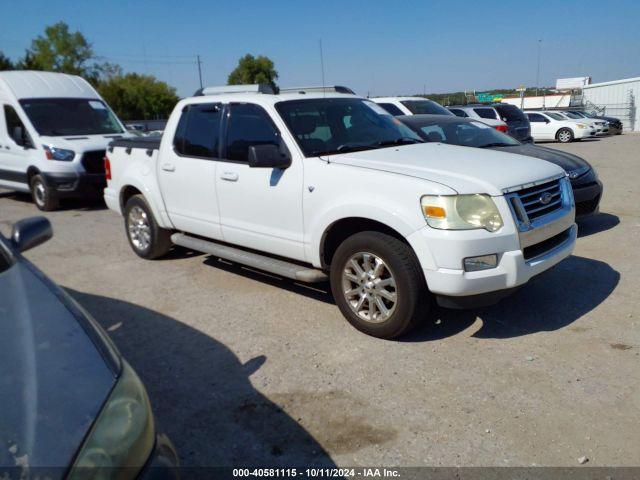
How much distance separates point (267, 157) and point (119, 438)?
2943 mm

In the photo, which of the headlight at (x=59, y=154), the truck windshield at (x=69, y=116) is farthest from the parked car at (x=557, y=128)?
the headlight at (x=59, y=154)

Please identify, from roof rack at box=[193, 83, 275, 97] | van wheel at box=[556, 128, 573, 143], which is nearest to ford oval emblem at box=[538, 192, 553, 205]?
roof rack at box=[193, 83, 275, 97]

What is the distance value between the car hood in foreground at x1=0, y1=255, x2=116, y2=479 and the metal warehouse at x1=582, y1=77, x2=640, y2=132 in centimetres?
3704

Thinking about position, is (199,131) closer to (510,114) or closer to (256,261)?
(256,261)

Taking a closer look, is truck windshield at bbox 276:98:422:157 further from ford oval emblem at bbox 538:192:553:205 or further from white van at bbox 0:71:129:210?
white van at bbox 0:71:129:210

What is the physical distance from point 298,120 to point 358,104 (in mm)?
830

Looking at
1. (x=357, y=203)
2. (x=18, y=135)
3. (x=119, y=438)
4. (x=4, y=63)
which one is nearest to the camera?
(x=119, y=438)

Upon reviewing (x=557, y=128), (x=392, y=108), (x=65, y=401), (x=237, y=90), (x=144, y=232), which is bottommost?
(x=557, y=128)

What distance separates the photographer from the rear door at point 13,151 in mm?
10531

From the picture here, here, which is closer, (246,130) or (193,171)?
(246,130)

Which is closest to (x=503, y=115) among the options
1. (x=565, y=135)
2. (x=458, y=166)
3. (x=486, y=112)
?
(x=486, y=112)

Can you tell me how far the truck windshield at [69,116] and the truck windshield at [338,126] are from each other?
7.38 meters

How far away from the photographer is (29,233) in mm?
2998

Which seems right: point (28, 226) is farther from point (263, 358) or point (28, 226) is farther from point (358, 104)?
point (358, 104)
